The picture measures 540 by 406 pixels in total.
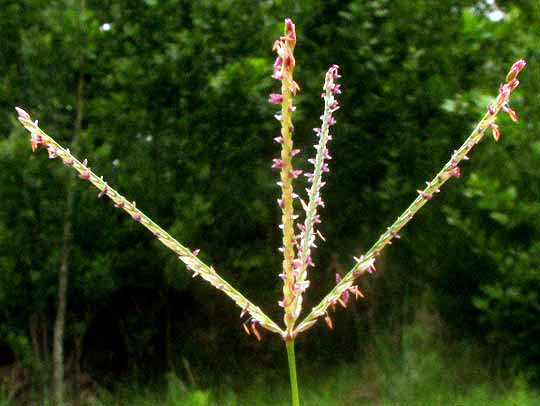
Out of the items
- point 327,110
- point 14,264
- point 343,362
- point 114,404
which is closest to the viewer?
point 327,110

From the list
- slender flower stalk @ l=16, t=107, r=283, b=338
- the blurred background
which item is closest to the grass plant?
slender flower stalk @ l=16, t=107, r=283, b=338

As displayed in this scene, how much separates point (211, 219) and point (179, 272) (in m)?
0.49

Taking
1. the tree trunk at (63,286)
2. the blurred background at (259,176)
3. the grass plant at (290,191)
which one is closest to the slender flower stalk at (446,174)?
the grass plant at (290,191)

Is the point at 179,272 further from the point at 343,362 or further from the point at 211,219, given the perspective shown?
the point at 343,362

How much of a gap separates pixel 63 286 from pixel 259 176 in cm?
161

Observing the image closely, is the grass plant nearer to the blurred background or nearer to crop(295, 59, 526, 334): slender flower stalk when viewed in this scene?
crop(295, 59, 526, 334): slender flower stalk

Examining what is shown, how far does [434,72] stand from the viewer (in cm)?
630

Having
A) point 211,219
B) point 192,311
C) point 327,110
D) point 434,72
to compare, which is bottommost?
point 327,110

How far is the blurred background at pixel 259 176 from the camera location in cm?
603

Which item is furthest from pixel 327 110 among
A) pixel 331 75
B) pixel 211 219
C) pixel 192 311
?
pixel 192 311

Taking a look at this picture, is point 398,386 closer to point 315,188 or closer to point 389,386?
point 389,386

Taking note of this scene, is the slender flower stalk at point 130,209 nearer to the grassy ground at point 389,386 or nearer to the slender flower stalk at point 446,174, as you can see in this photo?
the slender flower stalk at point 446,174

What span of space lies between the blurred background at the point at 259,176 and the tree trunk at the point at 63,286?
0.06ft

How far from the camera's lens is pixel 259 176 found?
20.9 feet
